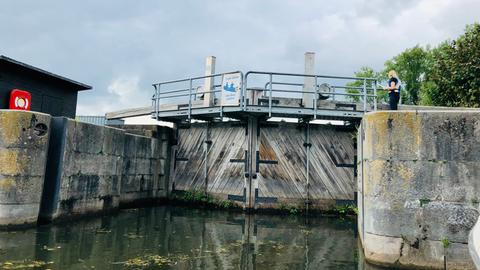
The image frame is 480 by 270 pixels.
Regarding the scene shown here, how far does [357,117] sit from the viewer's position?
12.0 metres

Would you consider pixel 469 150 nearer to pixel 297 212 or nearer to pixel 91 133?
pixel 297 212

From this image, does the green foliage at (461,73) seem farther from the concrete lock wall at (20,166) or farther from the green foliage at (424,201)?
the concrete lock wall at (20,166)

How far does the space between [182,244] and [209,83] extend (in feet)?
23.9

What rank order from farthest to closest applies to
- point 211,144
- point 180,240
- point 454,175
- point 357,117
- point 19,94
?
point 211,144, point 357,117, point 19,94, point 180,240, point 454,175

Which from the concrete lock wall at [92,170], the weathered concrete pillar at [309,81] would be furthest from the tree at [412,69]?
the concrete lock wall at [92,170]

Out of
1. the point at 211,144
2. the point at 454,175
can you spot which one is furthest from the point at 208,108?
the point at 454,175

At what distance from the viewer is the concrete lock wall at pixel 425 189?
5.59 m

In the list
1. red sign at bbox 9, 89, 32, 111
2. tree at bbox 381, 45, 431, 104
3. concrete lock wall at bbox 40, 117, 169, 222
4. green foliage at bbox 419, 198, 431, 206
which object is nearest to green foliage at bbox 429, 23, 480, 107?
green foliage at bbox 419, 198, 431, 206

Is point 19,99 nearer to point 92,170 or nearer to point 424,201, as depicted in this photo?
point 92,170

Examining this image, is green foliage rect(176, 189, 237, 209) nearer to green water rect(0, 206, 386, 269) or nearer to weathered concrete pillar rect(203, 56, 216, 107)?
green water rect(0, 206, 386, 269)

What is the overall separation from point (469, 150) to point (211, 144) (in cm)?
901

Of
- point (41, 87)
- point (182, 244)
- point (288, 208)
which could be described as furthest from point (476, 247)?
point (41, 87)

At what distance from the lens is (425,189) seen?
18.9 feet

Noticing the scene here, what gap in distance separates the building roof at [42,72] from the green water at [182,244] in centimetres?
549
